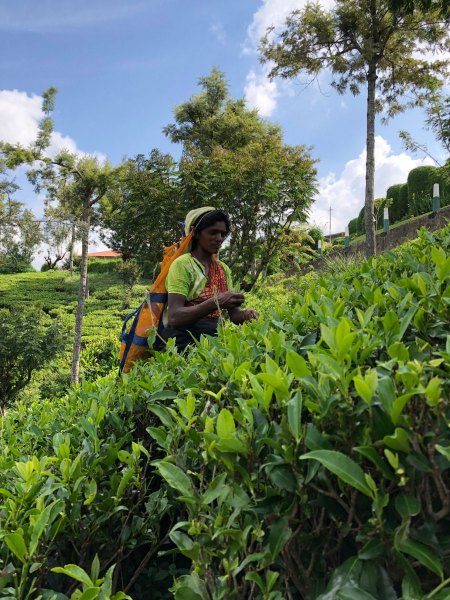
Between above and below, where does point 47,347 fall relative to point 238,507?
below

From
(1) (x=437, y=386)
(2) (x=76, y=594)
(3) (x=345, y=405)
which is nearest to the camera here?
(1) (x=437, y=386)

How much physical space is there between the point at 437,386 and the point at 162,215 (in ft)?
37.9

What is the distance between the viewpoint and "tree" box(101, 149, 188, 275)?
1188cm

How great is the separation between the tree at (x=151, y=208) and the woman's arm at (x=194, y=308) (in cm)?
924

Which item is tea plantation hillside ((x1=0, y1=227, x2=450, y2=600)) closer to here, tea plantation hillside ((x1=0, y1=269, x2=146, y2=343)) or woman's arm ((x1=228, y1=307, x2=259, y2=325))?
woman's arm ((x1=228, y1=307, x2=259, y2=325))

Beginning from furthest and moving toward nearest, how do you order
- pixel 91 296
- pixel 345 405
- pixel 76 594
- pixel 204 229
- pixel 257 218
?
pixel 91 296 → pixel 257 218 → pixel 204 229 → pixel 76 594 → pixel 345 405

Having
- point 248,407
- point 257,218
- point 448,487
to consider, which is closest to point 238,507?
point 248,407

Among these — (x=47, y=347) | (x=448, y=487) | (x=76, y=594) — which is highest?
(x=448, y=487)

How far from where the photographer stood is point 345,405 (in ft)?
2.84

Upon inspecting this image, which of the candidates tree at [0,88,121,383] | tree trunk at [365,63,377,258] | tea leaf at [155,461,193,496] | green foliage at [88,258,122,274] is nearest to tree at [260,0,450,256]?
tree trunk at [365,63,377,258]

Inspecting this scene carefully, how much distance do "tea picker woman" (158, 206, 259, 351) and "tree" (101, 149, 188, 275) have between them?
8.86 metres

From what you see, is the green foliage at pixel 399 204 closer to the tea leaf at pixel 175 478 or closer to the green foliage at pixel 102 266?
the green foliage at pixel 102 266

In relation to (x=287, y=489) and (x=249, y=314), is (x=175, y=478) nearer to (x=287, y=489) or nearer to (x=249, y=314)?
(x=287, y=489)

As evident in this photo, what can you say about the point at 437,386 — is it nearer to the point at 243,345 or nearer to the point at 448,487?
the point at 448,487
